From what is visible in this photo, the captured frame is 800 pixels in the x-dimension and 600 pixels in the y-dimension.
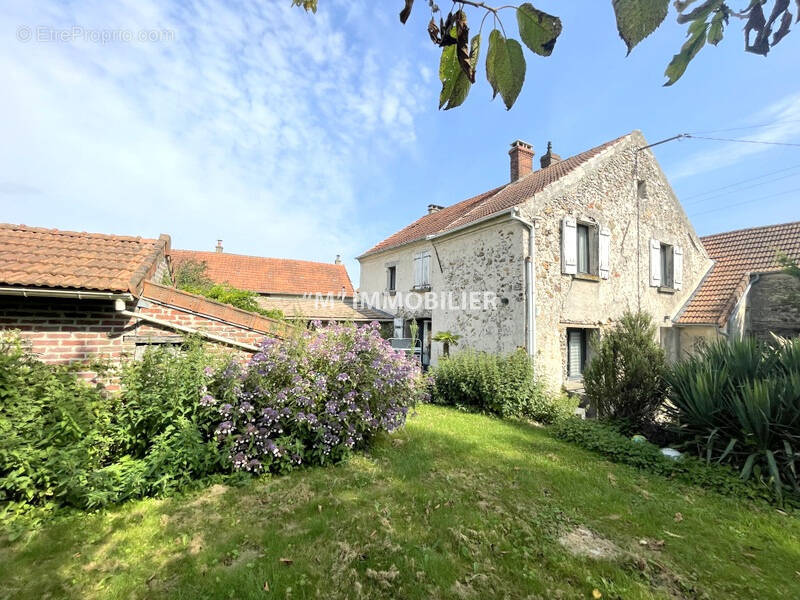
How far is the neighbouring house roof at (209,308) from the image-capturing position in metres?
5.57

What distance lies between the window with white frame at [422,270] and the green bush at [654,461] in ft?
23.9

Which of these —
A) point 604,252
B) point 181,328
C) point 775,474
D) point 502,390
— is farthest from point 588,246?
point 181,328

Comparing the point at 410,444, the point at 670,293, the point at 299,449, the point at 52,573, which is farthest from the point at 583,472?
the point at 670,293

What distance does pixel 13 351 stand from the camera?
12.8ft

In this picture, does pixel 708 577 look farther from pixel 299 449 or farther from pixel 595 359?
pixel 595 359

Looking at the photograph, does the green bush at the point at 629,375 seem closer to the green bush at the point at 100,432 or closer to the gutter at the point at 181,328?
the gutter at the point at 181,328

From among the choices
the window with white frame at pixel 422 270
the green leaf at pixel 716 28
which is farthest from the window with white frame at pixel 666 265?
the green leaf at pixel 716 28

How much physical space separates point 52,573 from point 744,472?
757cm

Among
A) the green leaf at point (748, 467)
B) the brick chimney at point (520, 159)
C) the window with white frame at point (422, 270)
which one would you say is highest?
the brick chimney at point (520, 159)

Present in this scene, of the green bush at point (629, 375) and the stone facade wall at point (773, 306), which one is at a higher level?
the stone facade wall at point (773, 306)

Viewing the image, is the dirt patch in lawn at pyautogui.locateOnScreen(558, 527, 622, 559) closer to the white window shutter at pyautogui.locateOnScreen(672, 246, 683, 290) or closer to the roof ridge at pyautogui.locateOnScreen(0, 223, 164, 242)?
the roof ridge at pyautogui.locateOnScreen(0, 223, 164, 242)

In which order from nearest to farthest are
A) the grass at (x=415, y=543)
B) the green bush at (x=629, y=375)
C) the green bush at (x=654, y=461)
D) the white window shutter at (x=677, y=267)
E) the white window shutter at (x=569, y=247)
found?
the grass at (x=415, y=543), the green bush at (x=654, y=461), the green bush at (x=629, y=375), the white window shutter at (x=569, y=247), the white window shutter at (x=677, y=267)

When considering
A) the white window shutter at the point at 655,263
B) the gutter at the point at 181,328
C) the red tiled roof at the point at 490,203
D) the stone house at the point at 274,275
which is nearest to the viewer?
the gutter at the point at 181,328

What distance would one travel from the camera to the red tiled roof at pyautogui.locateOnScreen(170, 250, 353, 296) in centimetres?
2447
